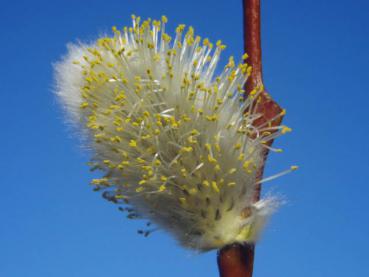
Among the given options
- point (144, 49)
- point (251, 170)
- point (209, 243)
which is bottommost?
point (209, 243)

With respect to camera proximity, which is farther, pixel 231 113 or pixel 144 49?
pixel 144 49

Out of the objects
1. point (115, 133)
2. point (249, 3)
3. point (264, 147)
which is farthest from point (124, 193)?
point (249, 3)

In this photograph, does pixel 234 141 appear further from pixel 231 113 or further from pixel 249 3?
pixel 249 3

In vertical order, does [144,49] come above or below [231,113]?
above
